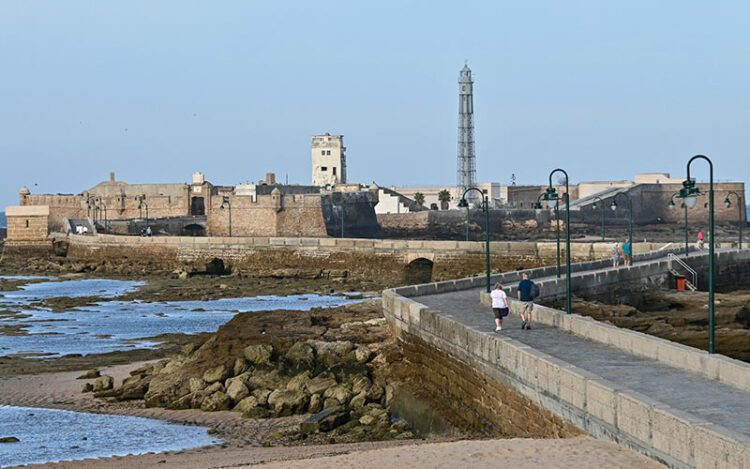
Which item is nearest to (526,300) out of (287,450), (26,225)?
(287,450)

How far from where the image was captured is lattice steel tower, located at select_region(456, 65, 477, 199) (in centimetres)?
11950

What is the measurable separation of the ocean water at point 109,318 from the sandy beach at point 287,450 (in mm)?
7029

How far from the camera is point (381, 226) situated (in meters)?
100

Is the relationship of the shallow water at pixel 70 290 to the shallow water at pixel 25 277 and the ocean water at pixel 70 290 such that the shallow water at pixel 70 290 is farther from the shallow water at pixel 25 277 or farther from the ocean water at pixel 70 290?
the shallow water at pixel 25 277

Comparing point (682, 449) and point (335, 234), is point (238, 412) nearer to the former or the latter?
point (682, 449)

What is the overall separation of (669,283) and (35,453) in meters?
25.7

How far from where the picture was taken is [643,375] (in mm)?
17391

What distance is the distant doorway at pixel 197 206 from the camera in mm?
98250

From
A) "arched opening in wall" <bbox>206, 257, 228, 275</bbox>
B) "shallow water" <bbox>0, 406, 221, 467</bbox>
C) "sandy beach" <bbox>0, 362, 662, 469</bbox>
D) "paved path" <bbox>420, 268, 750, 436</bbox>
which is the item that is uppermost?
"paved path" <bbox>420, 268, 750, 436</bbox>

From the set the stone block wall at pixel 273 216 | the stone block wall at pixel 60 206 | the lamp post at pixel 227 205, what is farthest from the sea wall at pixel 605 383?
the stone block wall at pixel 60 206

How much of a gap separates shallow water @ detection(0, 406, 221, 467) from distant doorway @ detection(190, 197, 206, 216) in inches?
2886

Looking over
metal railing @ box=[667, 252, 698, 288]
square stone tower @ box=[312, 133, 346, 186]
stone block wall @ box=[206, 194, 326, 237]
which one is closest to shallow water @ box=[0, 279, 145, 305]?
stone block wall @ box=[206, 194, 326, 237]

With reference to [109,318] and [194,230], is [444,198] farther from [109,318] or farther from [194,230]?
[109,318]

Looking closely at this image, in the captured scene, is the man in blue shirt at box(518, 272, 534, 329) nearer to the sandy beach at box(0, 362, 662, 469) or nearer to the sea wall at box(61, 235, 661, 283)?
the sandy beach at box(0, 362, 662, 469)
